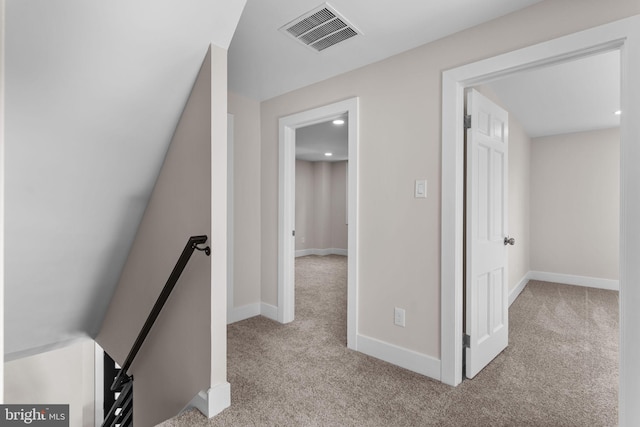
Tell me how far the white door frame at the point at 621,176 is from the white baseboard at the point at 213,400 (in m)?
1.36

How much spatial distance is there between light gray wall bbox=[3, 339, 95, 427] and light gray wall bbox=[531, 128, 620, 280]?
252 inches

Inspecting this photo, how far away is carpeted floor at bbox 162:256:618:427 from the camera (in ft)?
5.82

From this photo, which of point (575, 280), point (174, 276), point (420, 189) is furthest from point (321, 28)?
point (575, 280)

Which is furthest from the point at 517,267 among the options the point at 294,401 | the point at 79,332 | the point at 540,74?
the point at 79,332

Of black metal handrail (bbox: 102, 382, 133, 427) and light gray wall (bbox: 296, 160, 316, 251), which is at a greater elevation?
light gray wall (bbox: 296, 160, 316, 251)

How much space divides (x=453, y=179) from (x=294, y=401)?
64.9 inches

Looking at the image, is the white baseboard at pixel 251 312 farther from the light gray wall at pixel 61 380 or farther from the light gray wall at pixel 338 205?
the light gray wall at pixel 338 205

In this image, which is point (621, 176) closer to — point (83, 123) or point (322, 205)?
point (83, 123)

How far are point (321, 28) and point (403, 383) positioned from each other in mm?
2308

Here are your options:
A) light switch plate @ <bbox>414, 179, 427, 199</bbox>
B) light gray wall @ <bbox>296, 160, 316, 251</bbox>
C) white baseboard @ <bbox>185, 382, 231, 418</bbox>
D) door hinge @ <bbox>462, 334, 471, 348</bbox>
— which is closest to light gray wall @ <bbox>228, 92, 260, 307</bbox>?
white baseboard @ <bbox>185, 382, 231, 418</bbox>

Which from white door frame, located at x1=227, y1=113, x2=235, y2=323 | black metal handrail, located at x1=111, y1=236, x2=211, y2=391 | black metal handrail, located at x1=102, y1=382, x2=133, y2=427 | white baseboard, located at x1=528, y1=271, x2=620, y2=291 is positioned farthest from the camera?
white baseboard, located at x1=528, y1=271, x2=620, y2=291

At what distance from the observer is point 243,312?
10.8ft

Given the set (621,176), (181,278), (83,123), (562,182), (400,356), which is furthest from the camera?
(562,182)

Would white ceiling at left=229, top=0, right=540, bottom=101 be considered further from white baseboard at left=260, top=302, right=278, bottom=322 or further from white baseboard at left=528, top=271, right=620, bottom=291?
white baseboard at left=528, top=271, right=620, bottom=291
